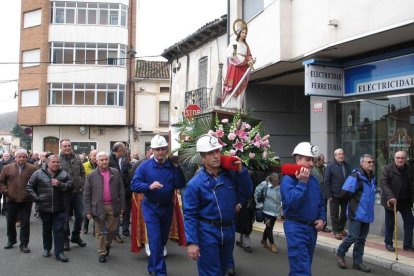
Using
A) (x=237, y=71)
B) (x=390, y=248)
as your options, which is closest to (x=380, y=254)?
(x=390, y=248)

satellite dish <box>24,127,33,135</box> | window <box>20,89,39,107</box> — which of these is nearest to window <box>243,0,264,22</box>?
satellite dish <box>24,127,33,135</box>

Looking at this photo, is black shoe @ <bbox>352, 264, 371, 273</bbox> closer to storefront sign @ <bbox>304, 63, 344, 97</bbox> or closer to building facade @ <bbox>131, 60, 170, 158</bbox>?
storefront sign @ <bbox>304, 63, 344, 97</bbox>

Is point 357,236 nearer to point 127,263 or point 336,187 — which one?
point 336,187

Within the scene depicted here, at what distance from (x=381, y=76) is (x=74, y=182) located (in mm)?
6684

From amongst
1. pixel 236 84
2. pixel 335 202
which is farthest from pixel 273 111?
pixel 335 202

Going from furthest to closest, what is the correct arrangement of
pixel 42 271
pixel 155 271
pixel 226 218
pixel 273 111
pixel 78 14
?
1. pixel 78 14
2. pixel 273 111
3. pixel 42 271
4. pixel 155 271
5. pixel 226 218

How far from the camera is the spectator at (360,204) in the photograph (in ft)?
24.4

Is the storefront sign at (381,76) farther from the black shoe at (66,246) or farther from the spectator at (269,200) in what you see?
the black shoe at (66,246)

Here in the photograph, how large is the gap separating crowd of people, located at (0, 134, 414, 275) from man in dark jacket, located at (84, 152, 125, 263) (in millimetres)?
16

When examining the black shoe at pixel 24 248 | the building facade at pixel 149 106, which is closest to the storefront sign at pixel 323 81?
the black shoe at pixel 24 248

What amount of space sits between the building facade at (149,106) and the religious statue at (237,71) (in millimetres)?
25629

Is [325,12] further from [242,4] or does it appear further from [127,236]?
[127,236]

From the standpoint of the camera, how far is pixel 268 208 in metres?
8.86

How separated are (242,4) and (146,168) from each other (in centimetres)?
920
